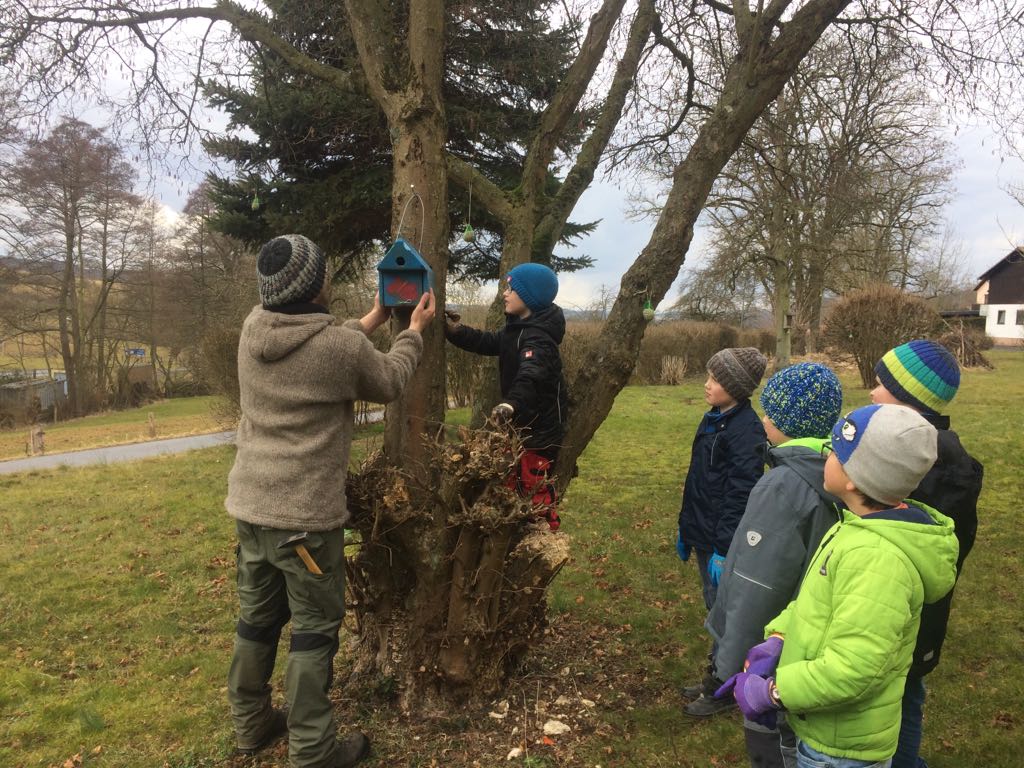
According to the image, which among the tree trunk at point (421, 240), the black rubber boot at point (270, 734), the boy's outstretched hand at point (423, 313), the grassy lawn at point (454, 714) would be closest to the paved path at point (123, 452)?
the grassy lawn at point (454, 714)

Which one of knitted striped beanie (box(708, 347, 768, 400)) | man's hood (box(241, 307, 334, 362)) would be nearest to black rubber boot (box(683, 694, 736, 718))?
knitted striped beanie (box(708, 347, 768, 400))

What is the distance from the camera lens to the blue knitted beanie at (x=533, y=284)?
2.78 metres

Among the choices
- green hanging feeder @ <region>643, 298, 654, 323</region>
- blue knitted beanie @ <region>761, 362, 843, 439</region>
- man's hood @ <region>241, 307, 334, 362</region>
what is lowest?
blue knitted beanie @ <region>761, 362, 843, 439</region>

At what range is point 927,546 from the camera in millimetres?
1557

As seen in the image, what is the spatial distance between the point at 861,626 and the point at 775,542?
1.40 feet

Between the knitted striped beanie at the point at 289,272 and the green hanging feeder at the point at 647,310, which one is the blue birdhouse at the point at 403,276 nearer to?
the knitted striped beanie at the point at 289,272

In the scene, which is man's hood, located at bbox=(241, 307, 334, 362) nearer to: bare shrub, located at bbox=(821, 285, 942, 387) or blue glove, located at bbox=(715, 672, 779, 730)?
blue glove, located at bbox=(715, 672, 779, 730)

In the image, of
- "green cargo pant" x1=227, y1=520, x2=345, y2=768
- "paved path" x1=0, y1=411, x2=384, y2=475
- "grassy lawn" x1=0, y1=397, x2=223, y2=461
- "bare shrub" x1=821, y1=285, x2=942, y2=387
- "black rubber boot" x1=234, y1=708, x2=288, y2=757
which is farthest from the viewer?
"grassy lawn" x1=0, y1=397, x2=223, y2=461

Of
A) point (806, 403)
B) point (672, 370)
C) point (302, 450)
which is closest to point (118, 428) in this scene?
point (672, 370)

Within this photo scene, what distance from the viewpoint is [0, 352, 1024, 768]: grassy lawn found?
2674 millimetres

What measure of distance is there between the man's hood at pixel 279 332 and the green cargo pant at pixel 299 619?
25.7 inches

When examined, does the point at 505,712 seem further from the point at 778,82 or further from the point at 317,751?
the point at 778,82

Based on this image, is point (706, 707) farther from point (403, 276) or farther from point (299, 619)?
point (403, 276)

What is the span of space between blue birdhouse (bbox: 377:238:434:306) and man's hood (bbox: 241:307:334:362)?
34 cm
